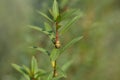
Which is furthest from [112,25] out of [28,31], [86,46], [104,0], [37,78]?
[37,78]

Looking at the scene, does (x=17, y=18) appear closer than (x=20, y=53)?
No

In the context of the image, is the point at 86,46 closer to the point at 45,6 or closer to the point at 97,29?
the point at 97,29

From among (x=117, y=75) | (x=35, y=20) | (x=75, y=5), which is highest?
(x=75, y=5)

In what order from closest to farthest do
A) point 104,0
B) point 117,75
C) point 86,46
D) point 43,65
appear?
point 43,65
point 86,46
point 104,0
point 117,75

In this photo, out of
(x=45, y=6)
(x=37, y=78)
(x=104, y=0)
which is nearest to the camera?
(x=37, y=78)

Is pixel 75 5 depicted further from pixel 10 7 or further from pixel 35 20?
pixel 10 7

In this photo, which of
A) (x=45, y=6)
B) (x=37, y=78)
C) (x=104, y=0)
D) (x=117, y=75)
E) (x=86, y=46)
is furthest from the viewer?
(x=117, y=75)

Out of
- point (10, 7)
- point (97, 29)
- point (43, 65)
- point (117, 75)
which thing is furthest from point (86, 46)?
point (10, 7)

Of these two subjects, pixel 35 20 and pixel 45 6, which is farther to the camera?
pixel 35 20

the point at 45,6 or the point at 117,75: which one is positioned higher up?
the point at 45,6
